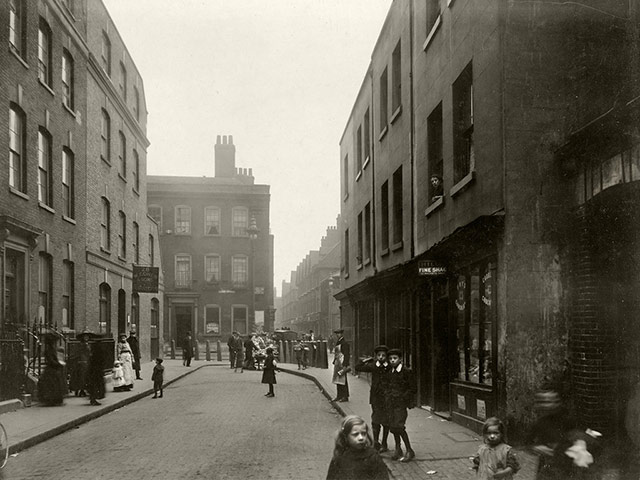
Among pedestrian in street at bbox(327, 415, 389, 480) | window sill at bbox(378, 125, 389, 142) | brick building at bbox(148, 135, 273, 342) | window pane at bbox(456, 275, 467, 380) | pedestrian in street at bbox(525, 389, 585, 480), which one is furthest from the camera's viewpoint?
brick building at bbox(148, 135, 273, 342)

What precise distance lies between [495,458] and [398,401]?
306 centimetres

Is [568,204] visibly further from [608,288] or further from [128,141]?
[128,141]

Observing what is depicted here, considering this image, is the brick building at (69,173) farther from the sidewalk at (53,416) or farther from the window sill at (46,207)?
the sidewalk at (53,416)

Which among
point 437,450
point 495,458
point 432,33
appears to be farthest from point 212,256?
point 495,458

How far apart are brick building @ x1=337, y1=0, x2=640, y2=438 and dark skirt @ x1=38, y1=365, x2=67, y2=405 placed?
794 cm

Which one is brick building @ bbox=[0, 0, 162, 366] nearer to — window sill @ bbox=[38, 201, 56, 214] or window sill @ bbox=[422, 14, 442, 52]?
window sill @ bbox=[38, 201, 56, 214]

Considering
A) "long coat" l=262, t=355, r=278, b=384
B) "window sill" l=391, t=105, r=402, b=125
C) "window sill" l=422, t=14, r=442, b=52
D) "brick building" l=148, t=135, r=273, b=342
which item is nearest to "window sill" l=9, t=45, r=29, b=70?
"window sill" l=391, t=105, r=402, b=125

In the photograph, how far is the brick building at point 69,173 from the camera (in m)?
16.5

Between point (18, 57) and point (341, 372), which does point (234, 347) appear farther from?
point (18, 57)

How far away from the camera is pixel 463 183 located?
1148 centimetres

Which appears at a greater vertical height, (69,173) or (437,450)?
(69,173)

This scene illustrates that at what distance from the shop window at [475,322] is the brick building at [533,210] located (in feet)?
0.12

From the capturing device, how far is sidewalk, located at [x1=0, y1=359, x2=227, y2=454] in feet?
34.9

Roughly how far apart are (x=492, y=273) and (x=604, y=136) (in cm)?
268
